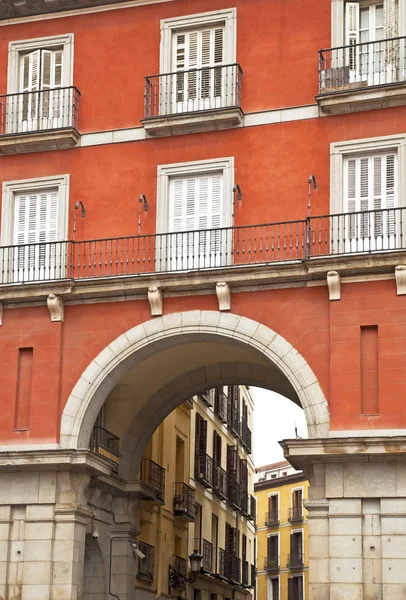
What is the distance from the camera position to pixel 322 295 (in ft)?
77.8

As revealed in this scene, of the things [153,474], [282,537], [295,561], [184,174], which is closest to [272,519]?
[282,537]

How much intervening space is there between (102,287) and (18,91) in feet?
18.5

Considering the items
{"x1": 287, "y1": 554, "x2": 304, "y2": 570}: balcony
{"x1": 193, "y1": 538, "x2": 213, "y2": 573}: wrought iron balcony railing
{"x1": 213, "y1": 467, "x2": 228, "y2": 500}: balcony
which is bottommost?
{"x1": 193, "y1": 538, "x2": 213, "y2": 573}: wrought iron balcony railing

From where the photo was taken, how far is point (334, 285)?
2336cm

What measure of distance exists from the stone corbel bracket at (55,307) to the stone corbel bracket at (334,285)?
19.0 ft

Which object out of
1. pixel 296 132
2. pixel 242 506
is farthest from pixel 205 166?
pixel 242 506

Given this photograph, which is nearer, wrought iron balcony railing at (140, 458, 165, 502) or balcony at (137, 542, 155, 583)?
balcony at (137, 542, 155, 583)

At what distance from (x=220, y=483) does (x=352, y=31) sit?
2083 centimetres

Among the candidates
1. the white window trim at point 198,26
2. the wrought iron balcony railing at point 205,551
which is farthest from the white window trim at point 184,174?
the wrought iron balcony railing at point 205,551

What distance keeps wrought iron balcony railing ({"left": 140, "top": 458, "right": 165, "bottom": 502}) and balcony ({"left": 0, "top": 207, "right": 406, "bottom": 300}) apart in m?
7.35

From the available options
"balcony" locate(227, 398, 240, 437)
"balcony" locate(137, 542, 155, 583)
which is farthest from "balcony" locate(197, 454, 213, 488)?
"balcony" locate(137, 542, 155, 583)

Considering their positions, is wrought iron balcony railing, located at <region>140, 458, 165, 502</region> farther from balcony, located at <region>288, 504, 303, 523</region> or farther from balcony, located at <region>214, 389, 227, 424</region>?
balcony, located at <region>288, 504, 303, 523</region>

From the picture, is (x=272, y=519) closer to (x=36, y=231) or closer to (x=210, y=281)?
(x=36, y=231)

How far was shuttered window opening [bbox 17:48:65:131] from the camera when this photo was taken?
26969 millimetres
